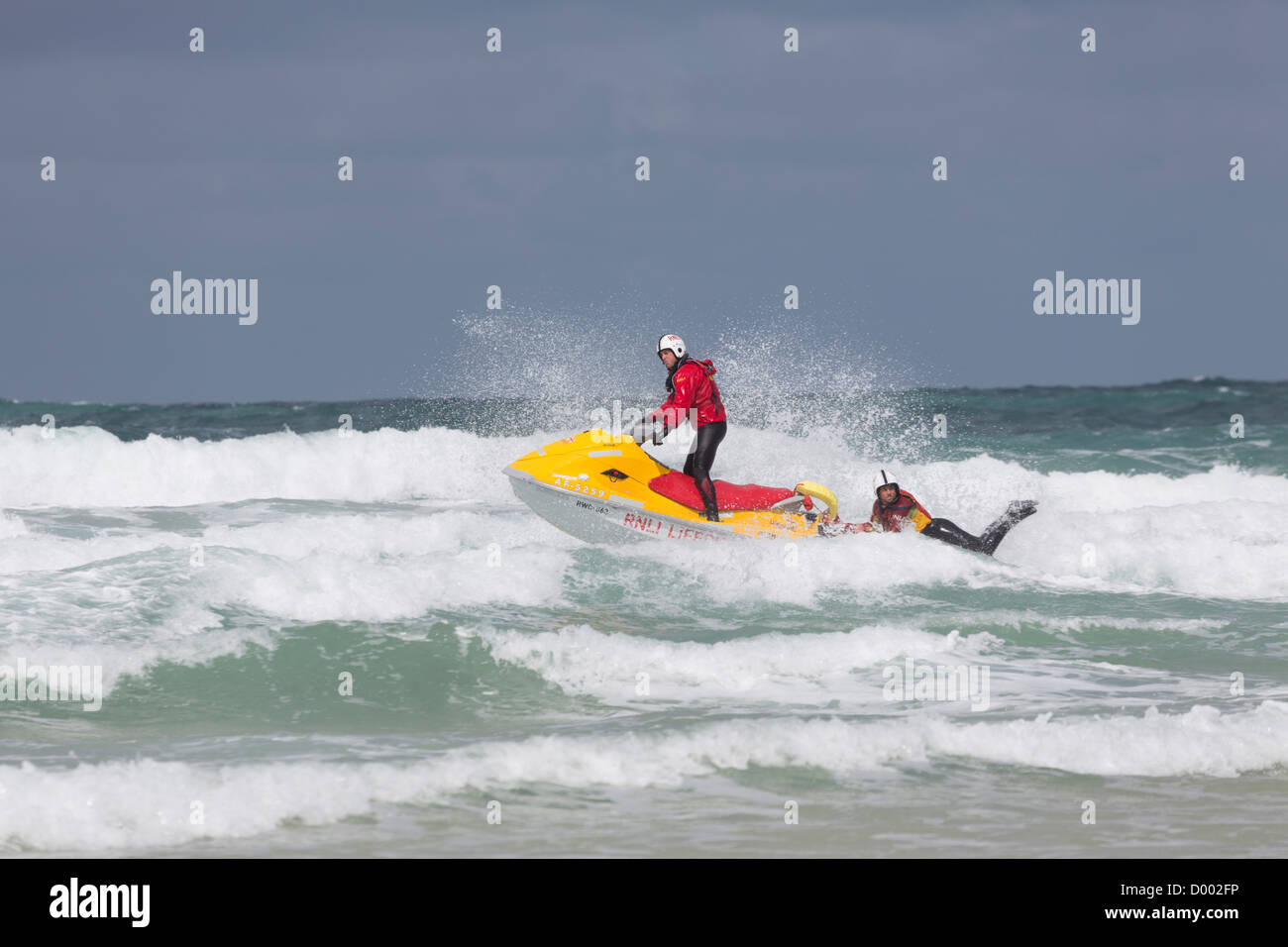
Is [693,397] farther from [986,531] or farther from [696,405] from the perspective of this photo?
[986,531]

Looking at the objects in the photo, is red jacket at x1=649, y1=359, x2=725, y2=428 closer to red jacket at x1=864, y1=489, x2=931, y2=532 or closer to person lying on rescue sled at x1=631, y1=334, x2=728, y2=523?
person lying on rescue sled at x1=631, y1=334, x2=728, y2=523

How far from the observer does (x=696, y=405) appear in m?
12.0

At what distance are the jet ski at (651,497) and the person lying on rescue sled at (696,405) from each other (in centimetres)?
17

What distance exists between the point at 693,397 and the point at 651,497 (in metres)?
0.98

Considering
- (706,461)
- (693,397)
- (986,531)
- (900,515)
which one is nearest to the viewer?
(693,397)

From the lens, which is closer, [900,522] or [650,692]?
[650,692]

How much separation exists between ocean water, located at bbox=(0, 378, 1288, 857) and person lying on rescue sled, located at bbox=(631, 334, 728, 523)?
0.72 m

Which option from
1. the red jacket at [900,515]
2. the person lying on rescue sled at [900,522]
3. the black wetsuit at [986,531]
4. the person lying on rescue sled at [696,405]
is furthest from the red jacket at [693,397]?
the black wetsuit at [986,531]

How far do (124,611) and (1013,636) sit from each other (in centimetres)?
641

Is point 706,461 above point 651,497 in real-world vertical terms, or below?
above

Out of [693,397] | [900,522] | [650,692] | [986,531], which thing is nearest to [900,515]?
[900,522]

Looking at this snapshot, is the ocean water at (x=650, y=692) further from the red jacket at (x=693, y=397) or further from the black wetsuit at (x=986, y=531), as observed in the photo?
the red jacket at (x=693, y=397)

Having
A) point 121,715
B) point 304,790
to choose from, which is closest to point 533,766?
point 304,790

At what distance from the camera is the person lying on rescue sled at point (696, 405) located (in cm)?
1198
